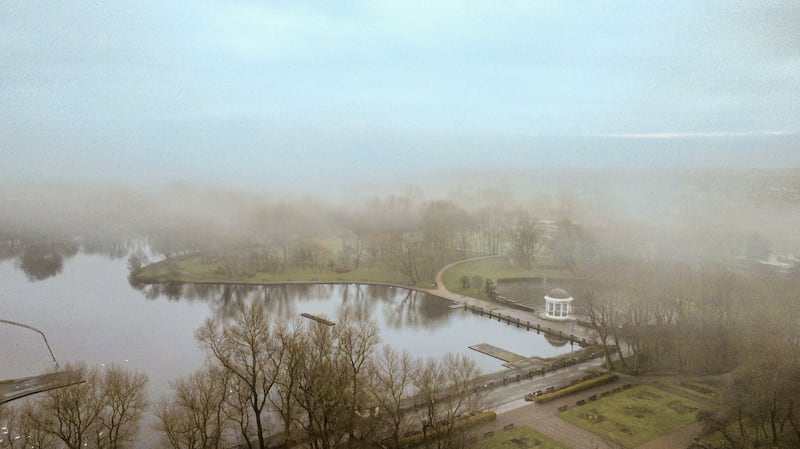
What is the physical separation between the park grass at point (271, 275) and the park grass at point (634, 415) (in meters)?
23.8

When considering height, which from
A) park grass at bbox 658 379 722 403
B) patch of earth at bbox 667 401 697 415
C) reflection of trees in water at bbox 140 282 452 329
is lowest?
patch of earth at bbox 667 401 697 415

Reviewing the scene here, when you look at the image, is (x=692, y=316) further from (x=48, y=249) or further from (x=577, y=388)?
(x=48, y=249)

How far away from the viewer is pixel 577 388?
18312mm

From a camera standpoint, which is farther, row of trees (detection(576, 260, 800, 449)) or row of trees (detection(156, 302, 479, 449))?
row of trees (detection(576, 260, 800, 449))

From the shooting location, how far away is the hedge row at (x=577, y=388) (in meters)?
17.6

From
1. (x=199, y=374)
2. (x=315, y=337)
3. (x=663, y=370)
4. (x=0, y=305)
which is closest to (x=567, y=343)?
(x=663, y=370)

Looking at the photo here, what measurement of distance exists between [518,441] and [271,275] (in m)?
32.3

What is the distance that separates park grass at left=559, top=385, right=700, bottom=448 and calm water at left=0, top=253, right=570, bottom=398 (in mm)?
5252

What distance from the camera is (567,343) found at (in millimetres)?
25406

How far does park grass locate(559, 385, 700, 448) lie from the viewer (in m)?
15.1

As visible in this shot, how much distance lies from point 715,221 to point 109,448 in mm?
36360

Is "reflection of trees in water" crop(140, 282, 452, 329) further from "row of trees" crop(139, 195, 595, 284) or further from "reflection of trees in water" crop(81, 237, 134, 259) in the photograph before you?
"reflection of trees in water" crop(81, 237, 134, 259)

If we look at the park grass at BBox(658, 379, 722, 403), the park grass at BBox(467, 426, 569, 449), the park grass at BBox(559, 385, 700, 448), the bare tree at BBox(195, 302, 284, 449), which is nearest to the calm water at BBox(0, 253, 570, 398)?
the park grass at BBox(559, 385, 700, 448)

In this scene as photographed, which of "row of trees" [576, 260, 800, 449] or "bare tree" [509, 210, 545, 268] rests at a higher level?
"bare tree" [509, 210, 545, 268]
